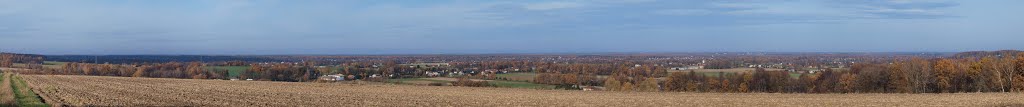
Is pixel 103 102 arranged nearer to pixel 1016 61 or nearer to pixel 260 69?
pixel 1016 61

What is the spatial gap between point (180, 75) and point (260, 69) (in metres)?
7.16

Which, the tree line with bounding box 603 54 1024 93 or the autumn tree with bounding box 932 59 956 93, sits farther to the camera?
the autumn tree with bounding box 932 59 956 93

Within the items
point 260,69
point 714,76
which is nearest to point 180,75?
point 260,69

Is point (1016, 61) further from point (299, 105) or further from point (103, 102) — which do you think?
point (103, 102)

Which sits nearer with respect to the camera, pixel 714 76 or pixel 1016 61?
pixel 1016 61

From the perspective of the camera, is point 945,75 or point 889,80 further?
point 889,80

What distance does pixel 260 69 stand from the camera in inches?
3132

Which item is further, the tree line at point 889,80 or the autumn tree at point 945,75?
the autumn tree at point 945,75

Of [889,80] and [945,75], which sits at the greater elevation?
[945,75]

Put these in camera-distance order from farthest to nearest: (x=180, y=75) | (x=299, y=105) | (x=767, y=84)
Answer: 1. (x=180, y=75)
2. (x=767, y=84)
3. (x=299, y=105)

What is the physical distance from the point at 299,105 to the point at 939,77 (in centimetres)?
3945


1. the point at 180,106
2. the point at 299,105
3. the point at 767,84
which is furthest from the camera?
the point at 767,84

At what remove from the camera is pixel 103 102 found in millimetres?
24984

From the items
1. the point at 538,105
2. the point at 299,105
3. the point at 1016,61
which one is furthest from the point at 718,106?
the point at 1016,61
